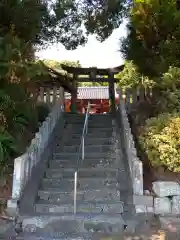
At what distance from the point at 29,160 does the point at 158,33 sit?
186 inches

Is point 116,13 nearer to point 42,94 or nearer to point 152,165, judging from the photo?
point 42,94

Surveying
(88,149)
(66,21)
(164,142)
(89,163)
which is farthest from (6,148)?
(66,21)

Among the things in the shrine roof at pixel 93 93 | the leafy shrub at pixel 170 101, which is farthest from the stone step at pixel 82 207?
the shrine roof at pixel 93 93

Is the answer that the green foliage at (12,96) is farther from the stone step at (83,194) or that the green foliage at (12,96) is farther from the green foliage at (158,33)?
the green foliage at (158,33)

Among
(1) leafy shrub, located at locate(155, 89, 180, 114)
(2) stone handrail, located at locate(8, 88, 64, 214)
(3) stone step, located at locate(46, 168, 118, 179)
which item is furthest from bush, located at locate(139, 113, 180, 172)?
(2) stone handrail, located at locate(8, 88, 64, 214)

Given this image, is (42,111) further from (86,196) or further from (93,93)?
(93,93)

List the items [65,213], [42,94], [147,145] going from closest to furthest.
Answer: [65,213]
[147,145]
[42,94]

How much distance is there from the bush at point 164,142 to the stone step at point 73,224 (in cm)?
168

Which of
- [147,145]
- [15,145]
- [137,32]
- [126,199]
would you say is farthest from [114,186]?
[137,32]

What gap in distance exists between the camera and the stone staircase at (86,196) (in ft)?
20.2

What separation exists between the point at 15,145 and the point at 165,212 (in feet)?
10.9

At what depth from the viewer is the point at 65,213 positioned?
6.68 meters

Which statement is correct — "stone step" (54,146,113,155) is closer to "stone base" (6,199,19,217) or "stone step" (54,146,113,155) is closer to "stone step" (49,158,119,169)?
"stone step" (49,158,119,169)

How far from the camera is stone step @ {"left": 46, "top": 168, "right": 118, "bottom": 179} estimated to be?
8148 mm
